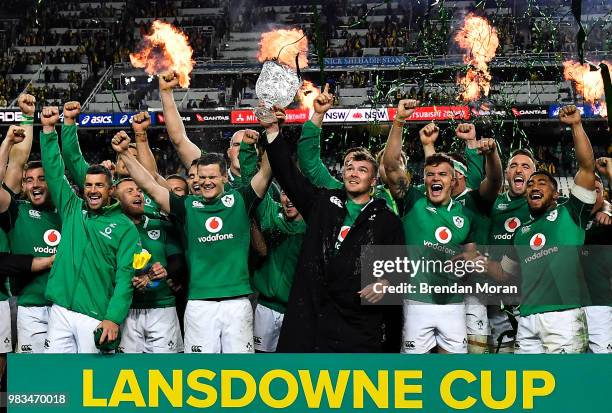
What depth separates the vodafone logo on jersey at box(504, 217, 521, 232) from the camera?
6.60 meters

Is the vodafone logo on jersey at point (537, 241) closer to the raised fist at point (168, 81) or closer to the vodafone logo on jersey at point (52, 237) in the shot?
the raised fist at point (168, 81)

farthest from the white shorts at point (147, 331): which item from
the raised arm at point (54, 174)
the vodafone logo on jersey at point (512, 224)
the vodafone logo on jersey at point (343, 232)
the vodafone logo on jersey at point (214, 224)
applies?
the vodafone logo on jersey at point (512, 224)

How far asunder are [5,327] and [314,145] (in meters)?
2.77

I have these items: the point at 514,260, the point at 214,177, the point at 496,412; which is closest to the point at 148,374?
the point at 496,412

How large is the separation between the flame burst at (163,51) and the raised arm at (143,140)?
73.7 ft

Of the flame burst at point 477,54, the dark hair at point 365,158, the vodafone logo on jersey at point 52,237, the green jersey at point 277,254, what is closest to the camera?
the dark hair at point 365,158

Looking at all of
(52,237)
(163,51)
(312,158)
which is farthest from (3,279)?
(163,51)

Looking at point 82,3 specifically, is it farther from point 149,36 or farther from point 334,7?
point 334,7

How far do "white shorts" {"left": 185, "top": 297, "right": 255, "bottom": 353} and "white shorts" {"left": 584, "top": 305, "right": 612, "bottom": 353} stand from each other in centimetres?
243

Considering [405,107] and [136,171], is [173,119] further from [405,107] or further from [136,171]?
[405,107]

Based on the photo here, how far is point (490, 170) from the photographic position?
20.3 ft

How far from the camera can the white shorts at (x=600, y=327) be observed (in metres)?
6.36

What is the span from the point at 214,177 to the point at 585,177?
2.42 m

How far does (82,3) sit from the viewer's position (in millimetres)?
34500
